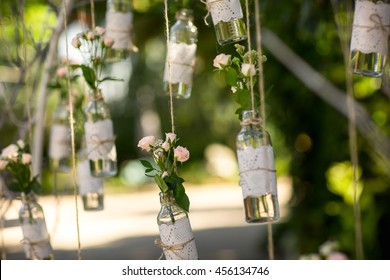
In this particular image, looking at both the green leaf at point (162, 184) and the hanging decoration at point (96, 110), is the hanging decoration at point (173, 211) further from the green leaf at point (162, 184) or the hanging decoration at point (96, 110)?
the hanging decoration at point (96, 110)

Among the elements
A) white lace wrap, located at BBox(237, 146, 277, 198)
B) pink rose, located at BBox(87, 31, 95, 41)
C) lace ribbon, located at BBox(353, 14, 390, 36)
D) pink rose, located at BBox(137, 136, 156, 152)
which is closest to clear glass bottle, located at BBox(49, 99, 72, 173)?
pink rose, located at BBox(87, 31, 95, 41)

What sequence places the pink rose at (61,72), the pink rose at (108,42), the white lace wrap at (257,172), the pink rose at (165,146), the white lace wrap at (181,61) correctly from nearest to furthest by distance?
the white lace wrap at (257,172) → the pink rose at (165,146) → the white lace wrap at (181,61) → the pink rose at (108,42) → the pink rose at (61,72)

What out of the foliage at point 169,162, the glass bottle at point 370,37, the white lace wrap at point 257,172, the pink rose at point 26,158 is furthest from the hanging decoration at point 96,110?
the glass bottle at point 370,37

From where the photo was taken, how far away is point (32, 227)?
1979 mm

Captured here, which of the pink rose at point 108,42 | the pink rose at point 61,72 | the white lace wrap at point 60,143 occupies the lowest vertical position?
the white lace wrap at point 60,143

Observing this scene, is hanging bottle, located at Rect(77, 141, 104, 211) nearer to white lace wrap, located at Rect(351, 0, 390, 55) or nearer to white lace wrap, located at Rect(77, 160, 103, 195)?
A: white lace wrap, located at Rect(77, 160, 103, 195)

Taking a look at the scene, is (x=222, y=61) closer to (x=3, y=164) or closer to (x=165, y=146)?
(x=165, y=146)

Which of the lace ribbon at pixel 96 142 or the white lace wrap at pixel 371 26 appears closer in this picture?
the white lace wrap at pixel 371 26

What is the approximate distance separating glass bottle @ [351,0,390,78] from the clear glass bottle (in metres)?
1.13

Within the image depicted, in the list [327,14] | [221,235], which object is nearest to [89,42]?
[327,14]

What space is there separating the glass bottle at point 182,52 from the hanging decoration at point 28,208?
48 centimetres

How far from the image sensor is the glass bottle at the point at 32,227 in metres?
1.98

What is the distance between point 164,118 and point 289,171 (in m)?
6.36
